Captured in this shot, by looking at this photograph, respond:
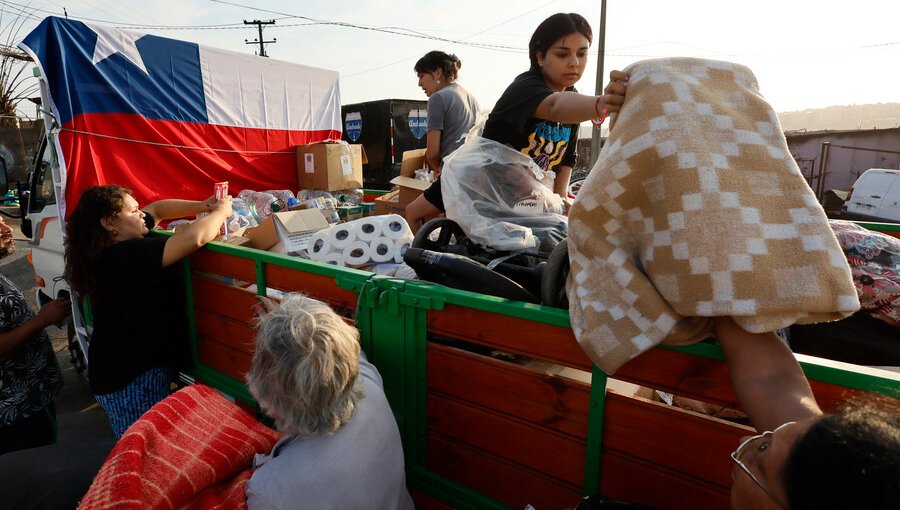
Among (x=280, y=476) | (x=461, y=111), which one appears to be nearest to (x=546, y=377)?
(x=280, y=476)

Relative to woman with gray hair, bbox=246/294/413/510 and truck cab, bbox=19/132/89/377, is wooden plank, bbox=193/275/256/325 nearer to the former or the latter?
woman with gray hair, bbox=246/294/413/510

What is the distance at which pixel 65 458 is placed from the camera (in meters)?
1.94

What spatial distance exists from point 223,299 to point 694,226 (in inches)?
81.7

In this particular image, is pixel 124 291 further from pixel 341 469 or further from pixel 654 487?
pixel 654 487

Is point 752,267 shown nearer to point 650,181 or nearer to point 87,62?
point 650,181

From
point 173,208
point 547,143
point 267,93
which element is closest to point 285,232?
→ point 173,208

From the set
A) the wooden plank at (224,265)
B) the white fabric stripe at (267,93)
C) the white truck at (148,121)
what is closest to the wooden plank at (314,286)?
the wooden plank at (224,265)

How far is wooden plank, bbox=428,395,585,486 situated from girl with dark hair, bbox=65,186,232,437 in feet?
5.19

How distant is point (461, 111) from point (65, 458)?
3356 mm

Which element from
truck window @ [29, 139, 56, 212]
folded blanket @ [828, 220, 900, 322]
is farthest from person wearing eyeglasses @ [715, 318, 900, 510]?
truck window @ [29, 139, 56, 212]

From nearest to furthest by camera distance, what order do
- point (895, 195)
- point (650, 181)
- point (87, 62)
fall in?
1. point (650, 181)
2. point (87, 62)
3. point (895, 195)

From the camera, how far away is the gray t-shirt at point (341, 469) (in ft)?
4.49

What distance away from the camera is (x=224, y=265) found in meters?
2.38

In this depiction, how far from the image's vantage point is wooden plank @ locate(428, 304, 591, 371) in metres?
1.30
